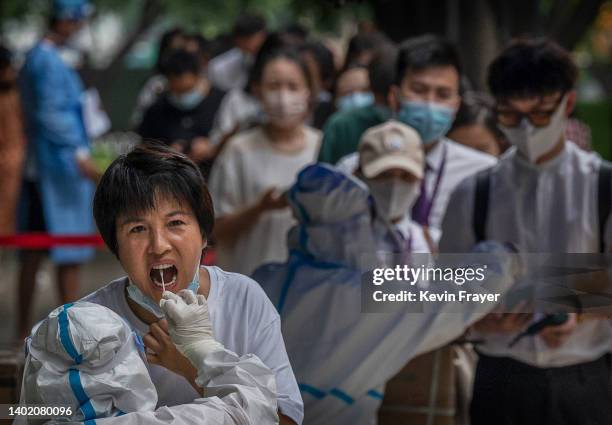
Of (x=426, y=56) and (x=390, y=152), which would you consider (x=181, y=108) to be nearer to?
(x=426, y=56)

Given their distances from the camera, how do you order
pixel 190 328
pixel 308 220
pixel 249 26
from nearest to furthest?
pixel 190 328 → pixel 308 220 → pixel 249 26

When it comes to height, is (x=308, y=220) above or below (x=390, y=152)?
below

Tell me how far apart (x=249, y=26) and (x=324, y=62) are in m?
1.74

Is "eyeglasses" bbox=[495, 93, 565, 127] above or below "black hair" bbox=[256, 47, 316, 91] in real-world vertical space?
below

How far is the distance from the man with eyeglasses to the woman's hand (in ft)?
4.40

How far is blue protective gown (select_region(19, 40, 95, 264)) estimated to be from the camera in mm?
8000

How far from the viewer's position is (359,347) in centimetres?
433

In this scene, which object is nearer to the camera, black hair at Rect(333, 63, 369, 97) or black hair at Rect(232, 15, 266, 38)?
black hair at Rect(333, 63, 369, 97)

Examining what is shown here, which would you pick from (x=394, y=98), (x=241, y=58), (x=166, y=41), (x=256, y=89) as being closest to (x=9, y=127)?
(x=166, y=41)

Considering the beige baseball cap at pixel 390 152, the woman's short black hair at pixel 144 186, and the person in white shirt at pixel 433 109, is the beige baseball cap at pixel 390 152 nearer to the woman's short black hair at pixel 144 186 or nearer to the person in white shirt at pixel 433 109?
the person in white shirt at pixel 433 109

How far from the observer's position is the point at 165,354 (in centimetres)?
319

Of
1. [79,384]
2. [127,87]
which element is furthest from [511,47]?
[127,87]

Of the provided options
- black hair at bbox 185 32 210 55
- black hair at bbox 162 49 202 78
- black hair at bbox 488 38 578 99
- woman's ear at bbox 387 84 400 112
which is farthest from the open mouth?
black hair at bbox 185 32 210 55

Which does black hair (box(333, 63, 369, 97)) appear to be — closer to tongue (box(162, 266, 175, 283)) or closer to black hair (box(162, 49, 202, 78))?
black hair (box(162, 49, 202, 78))
